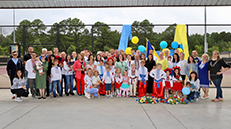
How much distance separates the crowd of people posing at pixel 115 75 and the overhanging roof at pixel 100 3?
2.04m

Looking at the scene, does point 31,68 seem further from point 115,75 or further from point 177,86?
point 177,86

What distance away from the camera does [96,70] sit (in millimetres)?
7215

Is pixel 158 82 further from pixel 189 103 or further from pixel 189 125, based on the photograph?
pixel 189 125

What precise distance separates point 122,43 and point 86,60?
287 cm

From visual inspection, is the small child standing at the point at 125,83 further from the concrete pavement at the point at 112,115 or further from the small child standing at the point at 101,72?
the concrete pavement at the point at 112,115

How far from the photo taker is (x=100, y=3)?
26.0 ft

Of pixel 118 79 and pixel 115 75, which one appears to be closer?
pixel 118 79

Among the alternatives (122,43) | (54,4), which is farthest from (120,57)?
(54,4)

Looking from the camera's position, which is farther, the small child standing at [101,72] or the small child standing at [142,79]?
the small child standing at [101,72]

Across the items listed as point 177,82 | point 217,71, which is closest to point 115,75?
point 177,82

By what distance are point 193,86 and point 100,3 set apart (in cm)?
479

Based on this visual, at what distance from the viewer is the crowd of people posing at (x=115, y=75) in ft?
21.7

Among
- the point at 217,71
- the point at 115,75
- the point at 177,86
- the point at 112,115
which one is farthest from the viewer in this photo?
the point at 115,75

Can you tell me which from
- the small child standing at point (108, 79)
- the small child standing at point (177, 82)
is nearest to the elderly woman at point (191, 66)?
the small child standing at point (177, 82)
